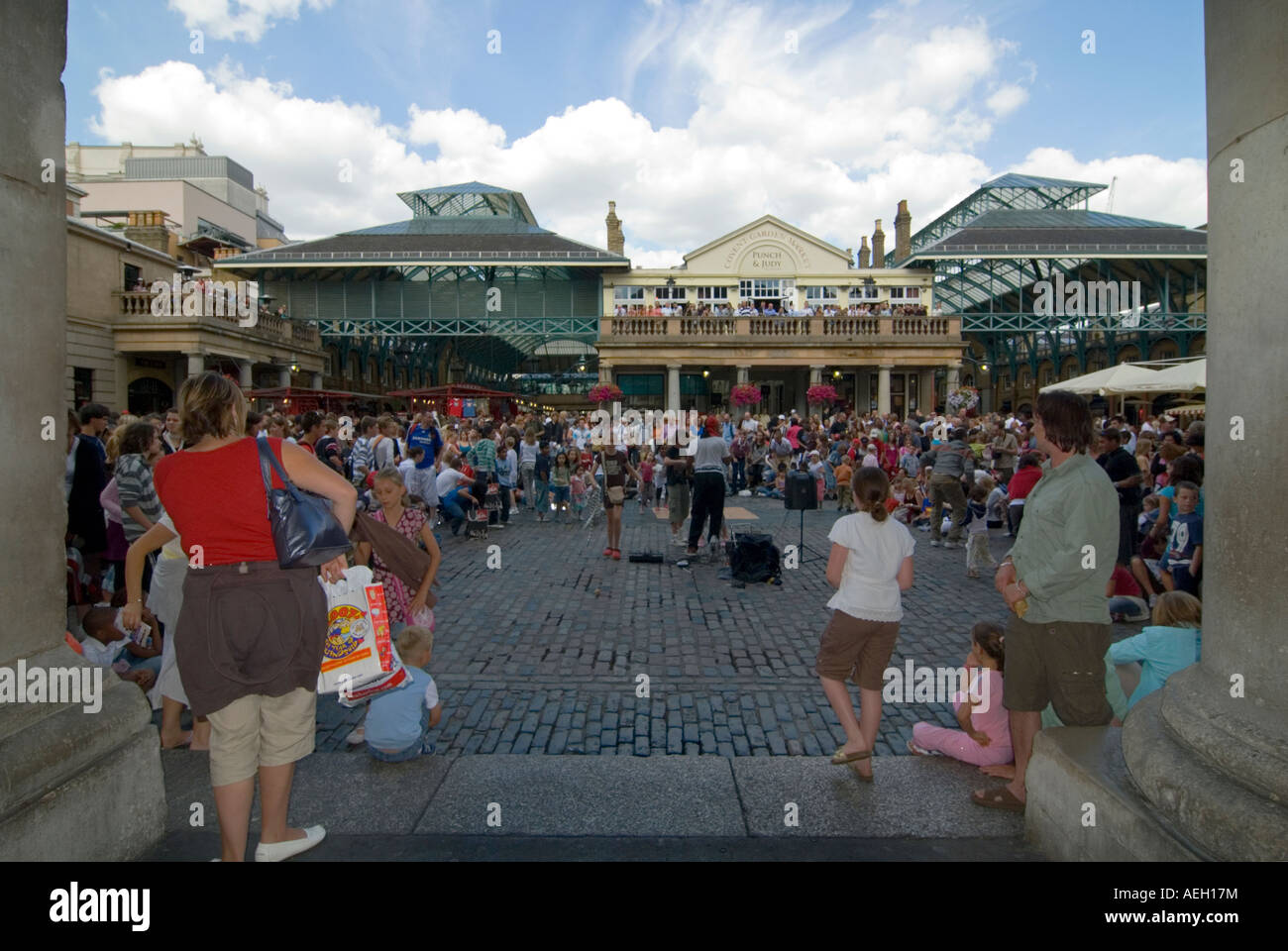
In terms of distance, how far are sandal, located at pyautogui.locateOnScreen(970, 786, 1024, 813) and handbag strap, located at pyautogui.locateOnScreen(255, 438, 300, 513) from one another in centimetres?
320

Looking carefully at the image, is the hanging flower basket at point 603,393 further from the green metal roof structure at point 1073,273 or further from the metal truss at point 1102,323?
the metal truss at point 1102,323

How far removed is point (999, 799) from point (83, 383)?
31.6 m

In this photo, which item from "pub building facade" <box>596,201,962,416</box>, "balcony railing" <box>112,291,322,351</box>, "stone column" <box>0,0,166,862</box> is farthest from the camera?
"pub building facade" <box>596,201,962,416</box>

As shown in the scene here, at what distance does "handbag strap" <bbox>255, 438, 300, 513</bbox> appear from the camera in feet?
9.27

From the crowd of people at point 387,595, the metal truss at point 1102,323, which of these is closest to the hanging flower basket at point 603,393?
the metal truss at point 1102,323

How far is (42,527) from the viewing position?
9.48ft

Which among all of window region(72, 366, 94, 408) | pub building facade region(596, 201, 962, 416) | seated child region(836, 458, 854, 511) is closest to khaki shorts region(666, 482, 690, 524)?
seated child region(836, 458, 854, 511)

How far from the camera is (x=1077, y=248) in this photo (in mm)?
33594

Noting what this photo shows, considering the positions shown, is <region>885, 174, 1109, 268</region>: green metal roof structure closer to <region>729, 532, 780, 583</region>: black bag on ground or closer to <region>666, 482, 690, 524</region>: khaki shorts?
<region>666, 482, 690, 524</region>: khaki shorts

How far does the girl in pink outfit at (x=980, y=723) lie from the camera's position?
13.1 feet

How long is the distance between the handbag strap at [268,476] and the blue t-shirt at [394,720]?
5.24 ft

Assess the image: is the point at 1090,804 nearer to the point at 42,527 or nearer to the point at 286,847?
the point at 286,847

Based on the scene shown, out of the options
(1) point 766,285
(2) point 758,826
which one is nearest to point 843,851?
(2) point 758,826
